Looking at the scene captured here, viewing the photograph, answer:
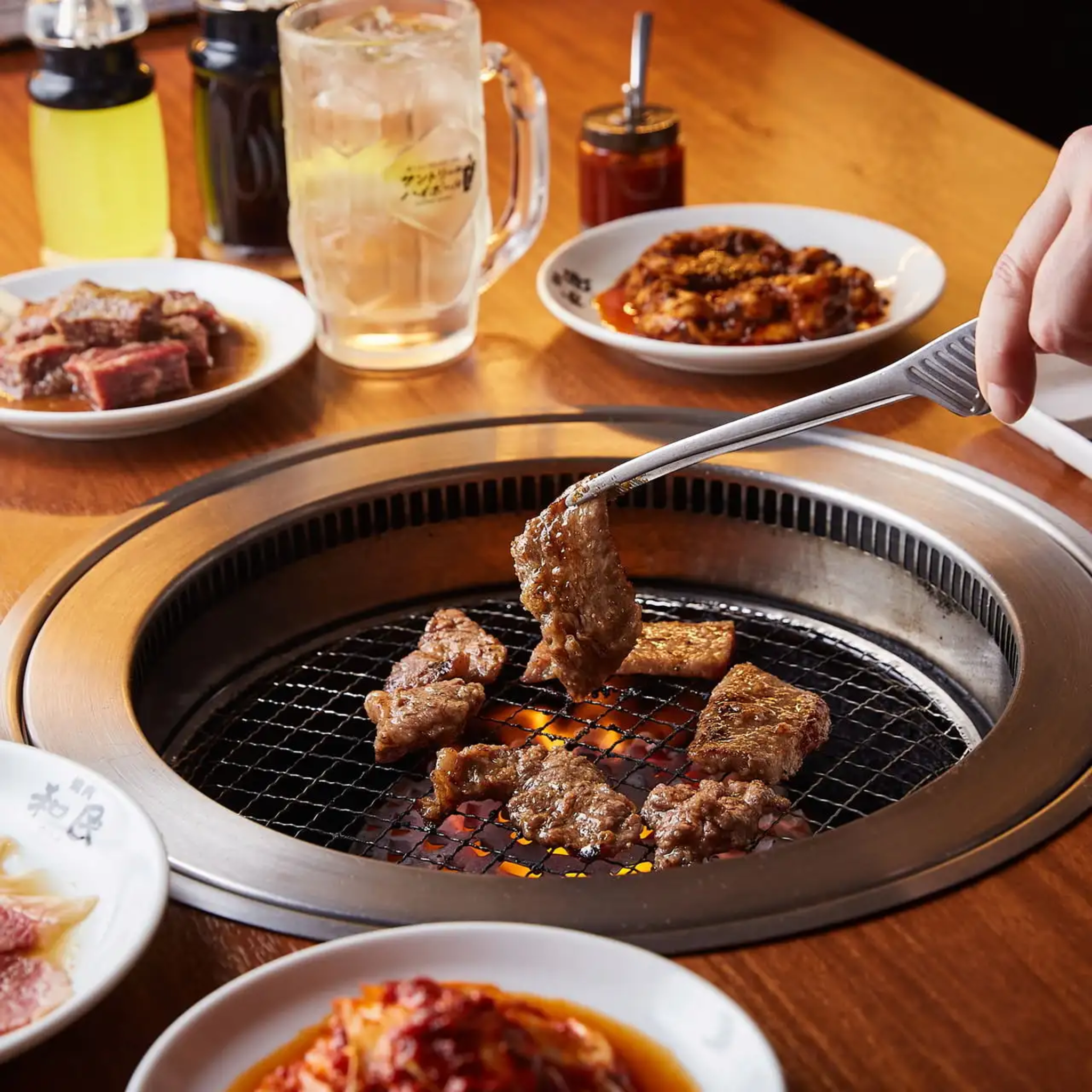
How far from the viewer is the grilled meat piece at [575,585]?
1529 millimetres

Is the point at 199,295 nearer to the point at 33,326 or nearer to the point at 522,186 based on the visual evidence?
the point at 33,326

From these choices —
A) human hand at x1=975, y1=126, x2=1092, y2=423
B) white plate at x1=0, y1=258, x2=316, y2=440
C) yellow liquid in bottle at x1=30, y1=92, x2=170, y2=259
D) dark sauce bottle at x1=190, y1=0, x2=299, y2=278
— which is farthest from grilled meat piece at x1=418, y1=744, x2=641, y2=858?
yellow liquid in bottle at x1=30, y1=92, x2=170, y2=259

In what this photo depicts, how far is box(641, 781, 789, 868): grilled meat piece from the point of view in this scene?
141 centimetres

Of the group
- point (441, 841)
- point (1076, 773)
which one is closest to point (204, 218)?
point (441, 841)

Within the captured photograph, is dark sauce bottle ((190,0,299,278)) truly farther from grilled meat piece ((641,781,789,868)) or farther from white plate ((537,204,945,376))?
grilled meat piece ((641,781,789,868))

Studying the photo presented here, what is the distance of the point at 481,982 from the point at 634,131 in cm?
165

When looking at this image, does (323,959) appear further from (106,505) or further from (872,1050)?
(106,505)

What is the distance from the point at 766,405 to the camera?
200 centimetres

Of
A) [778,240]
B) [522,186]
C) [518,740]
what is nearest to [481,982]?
[518,740]

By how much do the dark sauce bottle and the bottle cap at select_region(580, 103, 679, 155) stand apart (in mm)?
486

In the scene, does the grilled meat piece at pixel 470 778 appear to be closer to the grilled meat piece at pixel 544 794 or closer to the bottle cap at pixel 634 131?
the grilled meat piece at pixel 544 794

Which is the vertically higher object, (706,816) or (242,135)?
(242,135)

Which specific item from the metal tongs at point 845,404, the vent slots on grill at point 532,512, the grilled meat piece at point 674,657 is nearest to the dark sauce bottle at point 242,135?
the vent slots on grill at point 532,512

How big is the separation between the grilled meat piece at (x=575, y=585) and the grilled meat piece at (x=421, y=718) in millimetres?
133
